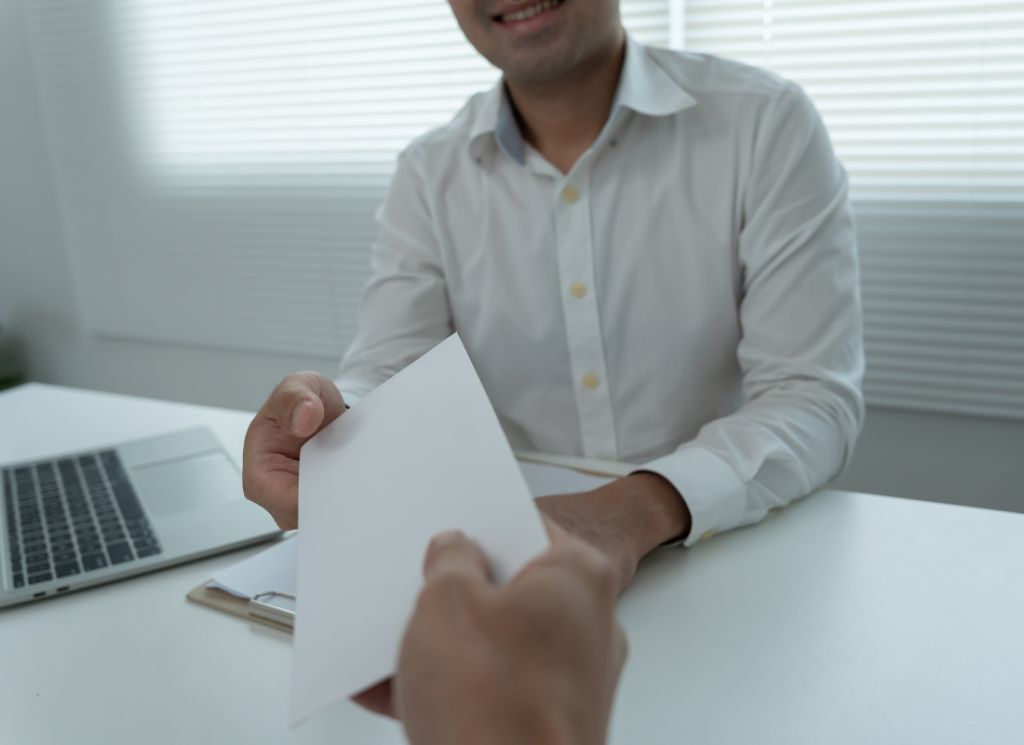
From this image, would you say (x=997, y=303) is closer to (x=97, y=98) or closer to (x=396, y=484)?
(x=396, y=484)

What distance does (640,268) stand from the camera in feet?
3.81

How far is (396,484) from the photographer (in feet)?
1.46

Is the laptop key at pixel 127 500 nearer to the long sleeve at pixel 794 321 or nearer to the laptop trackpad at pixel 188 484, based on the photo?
the laptop trackpad at pixel 188 484

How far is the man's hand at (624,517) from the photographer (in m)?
0.67

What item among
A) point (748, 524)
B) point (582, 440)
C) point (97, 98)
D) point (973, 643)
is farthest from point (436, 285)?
point (97, 98)

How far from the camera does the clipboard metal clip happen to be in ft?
2.12

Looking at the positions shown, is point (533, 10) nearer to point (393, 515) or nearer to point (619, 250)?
point (619, 250)

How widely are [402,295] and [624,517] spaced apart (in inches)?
25.6

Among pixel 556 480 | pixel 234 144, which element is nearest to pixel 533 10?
pixel 556 480

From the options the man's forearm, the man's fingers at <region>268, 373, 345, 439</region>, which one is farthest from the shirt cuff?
the man's fingers at <region>268, 373, 345, 439</region>

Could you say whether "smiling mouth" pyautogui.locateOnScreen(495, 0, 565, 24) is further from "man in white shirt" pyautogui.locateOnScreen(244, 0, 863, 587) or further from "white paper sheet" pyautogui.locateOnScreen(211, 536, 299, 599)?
"white paper sheet" pyautogui.locateOnScreen(211, 536, 299, 599)

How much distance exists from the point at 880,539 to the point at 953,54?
1.18 m

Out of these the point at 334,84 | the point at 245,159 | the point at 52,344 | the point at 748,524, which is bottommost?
the point at 52,344

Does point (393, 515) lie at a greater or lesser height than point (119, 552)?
greater
